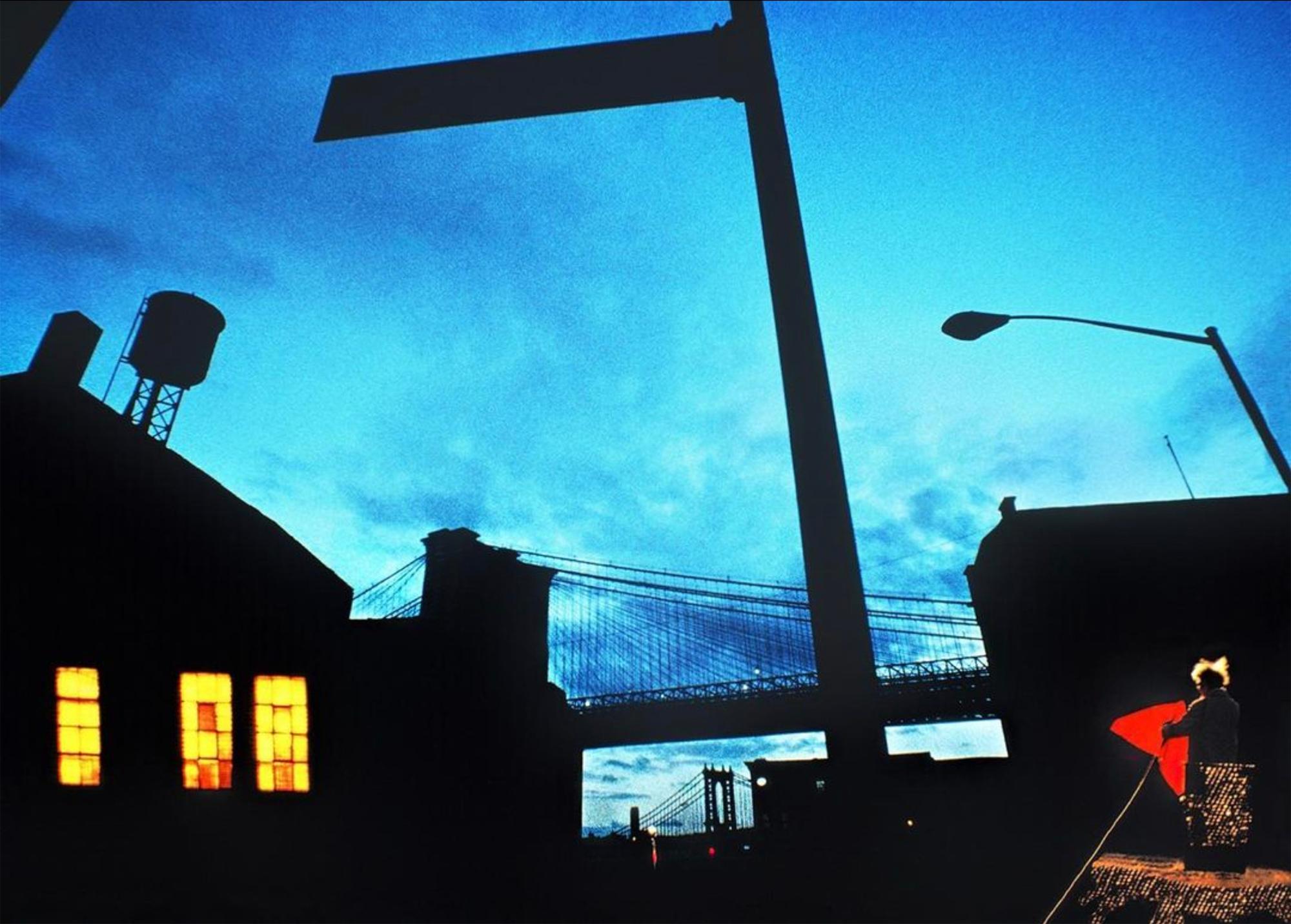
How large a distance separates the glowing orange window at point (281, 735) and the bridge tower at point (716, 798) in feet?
143

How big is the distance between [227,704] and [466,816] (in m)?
5.77

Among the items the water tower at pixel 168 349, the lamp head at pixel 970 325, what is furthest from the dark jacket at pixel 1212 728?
the water tower at pixel 168 349

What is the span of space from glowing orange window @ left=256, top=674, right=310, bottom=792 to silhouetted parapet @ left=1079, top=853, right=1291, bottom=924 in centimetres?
1016

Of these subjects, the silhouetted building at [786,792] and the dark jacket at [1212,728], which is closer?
the dark jacket at [1212,728]

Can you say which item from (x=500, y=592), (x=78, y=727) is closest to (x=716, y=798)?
(x=500, y=592)

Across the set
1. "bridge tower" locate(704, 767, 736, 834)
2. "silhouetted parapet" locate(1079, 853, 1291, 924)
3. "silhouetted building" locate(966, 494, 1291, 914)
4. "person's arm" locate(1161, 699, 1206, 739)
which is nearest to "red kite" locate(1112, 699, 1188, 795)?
"person's arm" locate(1161, 699, 1206, 739)

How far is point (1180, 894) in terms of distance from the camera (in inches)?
147

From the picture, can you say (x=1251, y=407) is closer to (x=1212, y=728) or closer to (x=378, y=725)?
(x=1212, y=728)

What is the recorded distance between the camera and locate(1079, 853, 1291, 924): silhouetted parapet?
3.50 meters

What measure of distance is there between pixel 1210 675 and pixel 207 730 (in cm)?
1135

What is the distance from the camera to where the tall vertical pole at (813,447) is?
8.54 feet

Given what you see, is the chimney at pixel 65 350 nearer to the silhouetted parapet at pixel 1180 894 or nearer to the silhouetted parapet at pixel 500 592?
the silhouetted parapet at pixel 500 592

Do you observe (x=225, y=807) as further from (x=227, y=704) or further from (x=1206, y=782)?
(x=1206, y=782)

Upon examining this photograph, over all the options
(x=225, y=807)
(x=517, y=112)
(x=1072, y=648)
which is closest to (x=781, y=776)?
(x=1072, y=648)
